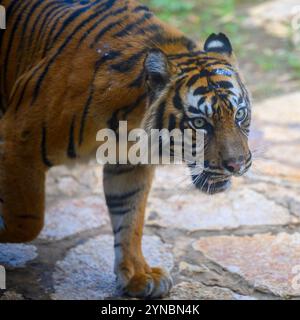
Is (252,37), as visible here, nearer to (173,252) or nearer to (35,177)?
(173,252)

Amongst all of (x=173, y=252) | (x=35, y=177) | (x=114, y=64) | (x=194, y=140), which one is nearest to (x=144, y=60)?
(x=114, y=64)

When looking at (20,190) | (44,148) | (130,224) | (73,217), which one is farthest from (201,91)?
(73,217)

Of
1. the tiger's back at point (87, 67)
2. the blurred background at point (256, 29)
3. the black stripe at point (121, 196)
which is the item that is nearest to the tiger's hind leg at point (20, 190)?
the tiger's back at point (87, 67)

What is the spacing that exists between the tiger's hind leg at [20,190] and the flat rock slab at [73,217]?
29.2 inches

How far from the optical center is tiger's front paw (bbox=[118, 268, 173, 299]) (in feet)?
11.2

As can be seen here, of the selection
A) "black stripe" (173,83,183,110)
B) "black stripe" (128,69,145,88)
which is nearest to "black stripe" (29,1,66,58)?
"black stripe" (128,69,145,88)

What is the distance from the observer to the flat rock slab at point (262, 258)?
355 centimetres

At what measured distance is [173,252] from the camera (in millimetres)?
3926

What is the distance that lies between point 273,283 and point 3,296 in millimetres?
1410

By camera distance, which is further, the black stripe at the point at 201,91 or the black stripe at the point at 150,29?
the black stripe at the point at 150,29

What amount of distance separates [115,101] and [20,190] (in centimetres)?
65

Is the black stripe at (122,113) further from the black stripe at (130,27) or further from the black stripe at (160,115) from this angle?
the black stripe at (130,27)

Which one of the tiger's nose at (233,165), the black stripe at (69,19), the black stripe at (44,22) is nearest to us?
the tiger's nose at (233,165)

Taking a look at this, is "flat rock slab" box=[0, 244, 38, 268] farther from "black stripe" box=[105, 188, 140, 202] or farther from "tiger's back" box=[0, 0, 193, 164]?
"tiger's back" box=[0, 0, 193, 164]
